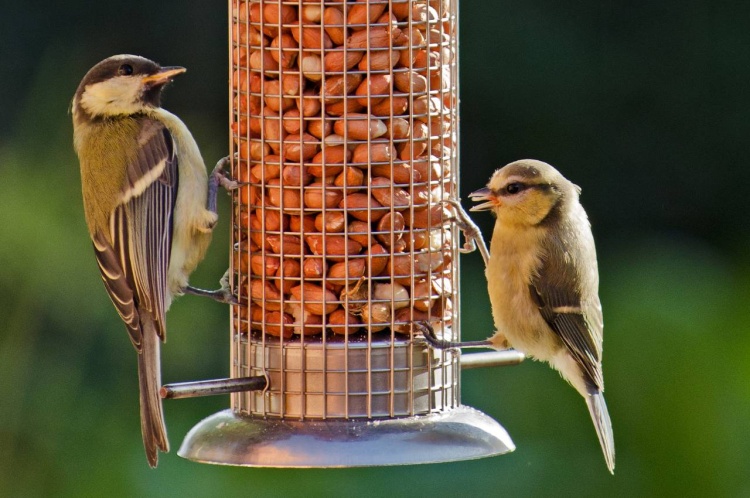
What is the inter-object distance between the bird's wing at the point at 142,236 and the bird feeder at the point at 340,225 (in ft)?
1.12

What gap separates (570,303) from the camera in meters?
5.66

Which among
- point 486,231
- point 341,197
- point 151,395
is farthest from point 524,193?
point 486,231

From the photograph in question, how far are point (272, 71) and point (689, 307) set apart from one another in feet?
10.6

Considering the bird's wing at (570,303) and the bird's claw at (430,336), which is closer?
the bird's claw at (430,336)

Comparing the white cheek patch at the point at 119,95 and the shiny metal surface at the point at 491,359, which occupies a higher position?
the white cheek patch at the point at 119,95

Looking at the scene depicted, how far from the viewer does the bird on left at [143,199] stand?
213 inches

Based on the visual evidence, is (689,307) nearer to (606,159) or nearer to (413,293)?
(606,159)

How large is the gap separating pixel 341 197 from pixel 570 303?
102cm

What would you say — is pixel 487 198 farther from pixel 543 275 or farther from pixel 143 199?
pixel 143 199

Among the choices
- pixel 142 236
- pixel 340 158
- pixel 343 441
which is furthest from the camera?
pixel 142 236

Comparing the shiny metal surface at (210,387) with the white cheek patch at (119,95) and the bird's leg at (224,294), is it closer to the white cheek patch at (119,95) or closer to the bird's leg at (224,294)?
the bird's leg at (224,294)

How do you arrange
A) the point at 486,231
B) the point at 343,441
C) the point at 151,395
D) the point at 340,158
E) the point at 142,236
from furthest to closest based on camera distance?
the point at 486,231, the point at 142,236, the point at 151,395, the point at 340,158, the point at 343,441

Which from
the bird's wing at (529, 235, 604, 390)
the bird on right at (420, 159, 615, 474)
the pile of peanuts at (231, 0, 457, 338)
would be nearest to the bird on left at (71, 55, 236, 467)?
the pile of peanuts at (231, 0, 457, 338)

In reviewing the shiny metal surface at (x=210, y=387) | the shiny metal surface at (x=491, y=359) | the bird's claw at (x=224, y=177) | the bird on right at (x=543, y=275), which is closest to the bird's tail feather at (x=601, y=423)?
the bird on right at (x=543, y=275)
